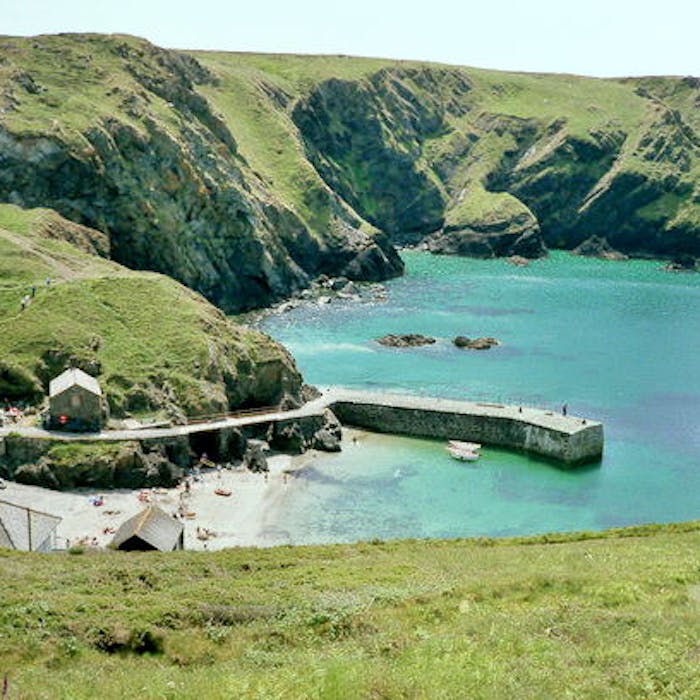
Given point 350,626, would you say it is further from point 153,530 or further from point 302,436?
point 302,436

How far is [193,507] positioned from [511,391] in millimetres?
46070

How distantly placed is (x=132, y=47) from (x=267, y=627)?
159822 millimetres

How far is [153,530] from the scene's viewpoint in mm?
53250

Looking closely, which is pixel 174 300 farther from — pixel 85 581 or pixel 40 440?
pixel 85 581

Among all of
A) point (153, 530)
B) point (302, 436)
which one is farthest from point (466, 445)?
point (153, 530)

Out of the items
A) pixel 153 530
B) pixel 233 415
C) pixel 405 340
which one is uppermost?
pixel 153 530

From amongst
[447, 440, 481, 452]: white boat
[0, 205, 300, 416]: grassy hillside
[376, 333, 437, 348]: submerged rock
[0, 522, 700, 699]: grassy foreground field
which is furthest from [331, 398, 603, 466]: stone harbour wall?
[0, 522, 700, 699]: grassy foreground field

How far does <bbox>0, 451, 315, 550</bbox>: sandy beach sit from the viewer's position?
61.5m

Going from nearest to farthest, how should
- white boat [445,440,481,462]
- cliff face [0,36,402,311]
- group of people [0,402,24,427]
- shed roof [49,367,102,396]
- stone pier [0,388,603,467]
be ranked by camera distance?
shed roof [49,367,102,396]
group of people [0,402,24,427]
stone pier [0,388,603,467]
white boat [445,440,481,462]
cliff face [0,36,402,311]

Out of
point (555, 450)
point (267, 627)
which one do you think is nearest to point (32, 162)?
point (555, 450)

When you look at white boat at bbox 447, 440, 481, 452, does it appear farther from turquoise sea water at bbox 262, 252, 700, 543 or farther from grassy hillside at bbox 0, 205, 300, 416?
grassy hillside at bbox 0, 205, 300, 416

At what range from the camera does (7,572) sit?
36.2 metres

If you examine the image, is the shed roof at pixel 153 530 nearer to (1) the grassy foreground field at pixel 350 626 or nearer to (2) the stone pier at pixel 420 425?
(1) the grassy foreground field at pixel 350 626

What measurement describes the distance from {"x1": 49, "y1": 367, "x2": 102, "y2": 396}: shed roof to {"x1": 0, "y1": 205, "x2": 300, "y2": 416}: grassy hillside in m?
2.64
